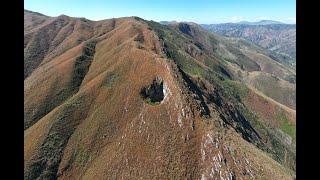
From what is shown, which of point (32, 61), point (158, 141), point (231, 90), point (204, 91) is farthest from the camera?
point (231, 90)

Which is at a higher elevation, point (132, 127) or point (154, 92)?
point (154, 92)

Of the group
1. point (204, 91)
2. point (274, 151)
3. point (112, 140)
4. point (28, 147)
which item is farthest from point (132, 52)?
point (274, 151)

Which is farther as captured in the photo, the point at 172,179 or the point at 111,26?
the point at 111,26

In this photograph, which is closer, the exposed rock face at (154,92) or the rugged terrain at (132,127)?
the rugged terrain at (132,127)

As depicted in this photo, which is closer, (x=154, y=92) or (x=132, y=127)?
(x=132, y=127)

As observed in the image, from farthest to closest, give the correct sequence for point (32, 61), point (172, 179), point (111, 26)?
1. point (111, 26)
2. point (32, 61)
3. point (172, 179)

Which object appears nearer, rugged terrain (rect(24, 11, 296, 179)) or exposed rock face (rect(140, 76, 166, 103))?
rugged terrain (rect(24, 11, 296, 179))
